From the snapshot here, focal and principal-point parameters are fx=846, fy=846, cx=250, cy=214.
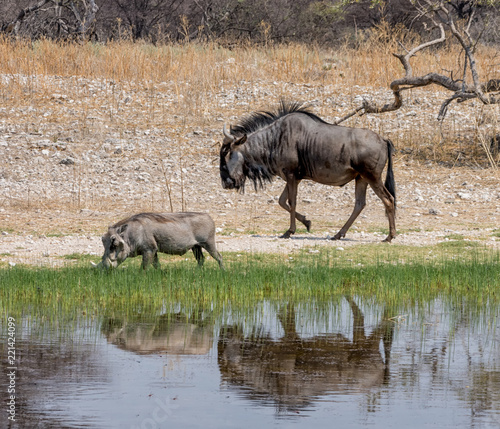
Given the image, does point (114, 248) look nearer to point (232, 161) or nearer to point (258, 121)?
point (232, 161)

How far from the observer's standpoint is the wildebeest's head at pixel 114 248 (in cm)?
851

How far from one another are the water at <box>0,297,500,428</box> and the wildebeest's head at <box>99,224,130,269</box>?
4.49 feet

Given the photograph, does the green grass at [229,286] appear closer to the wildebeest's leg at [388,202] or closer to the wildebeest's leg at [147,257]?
the wildebeest's leg at [147,257]

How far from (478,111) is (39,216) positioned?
37.2 feet

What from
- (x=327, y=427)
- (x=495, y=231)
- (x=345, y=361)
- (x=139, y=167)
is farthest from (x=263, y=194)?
(x=327, y=427)

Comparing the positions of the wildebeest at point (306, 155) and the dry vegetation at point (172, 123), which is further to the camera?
the dry vegetation at point (172, 123)

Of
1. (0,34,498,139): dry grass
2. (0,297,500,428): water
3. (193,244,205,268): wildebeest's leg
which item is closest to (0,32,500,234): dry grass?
(0,34,498,139): dry grass

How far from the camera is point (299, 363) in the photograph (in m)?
5.79

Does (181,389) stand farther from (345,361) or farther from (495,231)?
(495,231)

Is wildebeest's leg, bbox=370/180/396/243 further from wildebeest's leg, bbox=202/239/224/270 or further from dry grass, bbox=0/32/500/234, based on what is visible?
dry grass, bbox=0/32/500/234

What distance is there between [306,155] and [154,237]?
418 centimetres

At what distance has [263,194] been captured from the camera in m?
16.5

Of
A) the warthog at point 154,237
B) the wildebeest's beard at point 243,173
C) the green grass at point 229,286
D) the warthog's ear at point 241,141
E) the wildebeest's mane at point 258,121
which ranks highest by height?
the wildebeest's mane at point 258,121

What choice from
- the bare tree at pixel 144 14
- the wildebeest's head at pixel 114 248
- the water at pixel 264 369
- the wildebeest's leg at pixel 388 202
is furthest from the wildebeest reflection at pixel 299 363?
the bare tree at pixel 144 14
